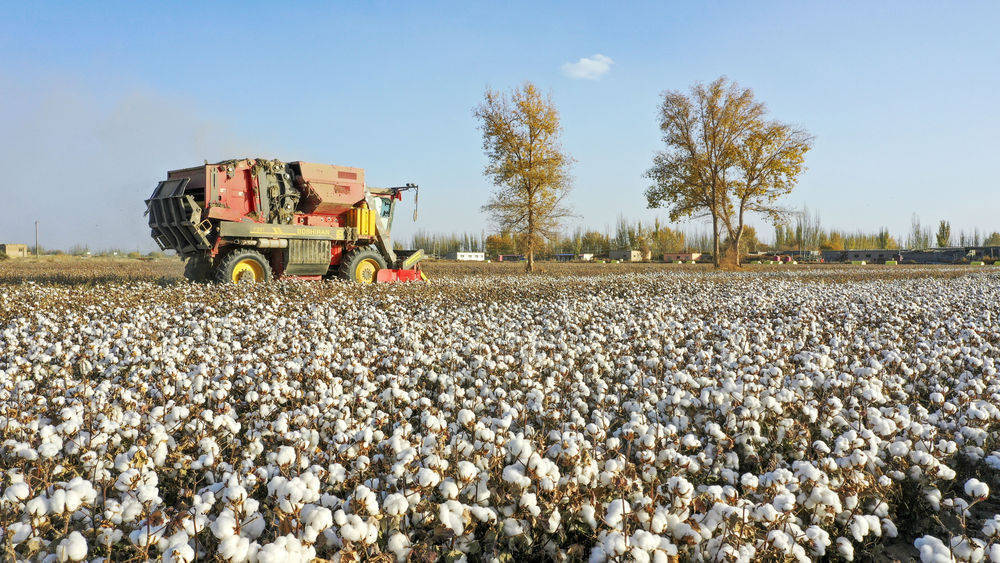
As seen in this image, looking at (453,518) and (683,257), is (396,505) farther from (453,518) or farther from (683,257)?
(683,257)

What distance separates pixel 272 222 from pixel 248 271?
1.31 m

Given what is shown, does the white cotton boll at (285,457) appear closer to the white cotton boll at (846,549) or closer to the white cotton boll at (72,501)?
the white cotton boll at (72,501)

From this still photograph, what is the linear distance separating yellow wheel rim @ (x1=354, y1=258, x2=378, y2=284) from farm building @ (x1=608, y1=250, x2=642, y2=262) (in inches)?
2378

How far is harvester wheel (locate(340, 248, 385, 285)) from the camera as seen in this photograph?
14.8m

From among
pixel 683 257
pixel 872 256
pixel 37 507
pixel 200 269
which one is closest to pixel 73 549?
pixel 37 507

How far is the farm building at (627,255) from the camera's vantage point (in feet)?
244

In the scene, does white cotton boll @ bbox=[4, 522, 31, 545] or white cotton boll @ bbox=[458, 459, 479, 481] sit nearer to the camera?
white cotton boll @ bbox=[4, 522, 31, 545]

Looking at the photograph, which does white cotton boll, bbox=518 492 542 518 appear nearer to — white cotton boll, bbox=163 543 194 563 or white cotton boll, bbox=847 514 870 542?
white cotton boll, bbox=163 543 194 563

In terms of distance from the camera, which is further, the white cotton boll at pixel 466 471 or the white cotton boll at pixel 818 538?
the white cotton boll at pixel 466 471

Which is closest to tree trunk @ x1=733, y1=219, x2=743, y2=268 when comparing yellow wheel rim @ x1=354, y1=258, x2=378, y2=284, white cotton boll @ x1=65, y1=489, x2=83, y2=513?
yellow wheel rim @ x1=354, y1=258, x2=378, y2=284

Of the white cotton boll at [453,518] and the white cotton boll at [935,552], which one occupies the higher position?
the white cotton boll at [453,518]

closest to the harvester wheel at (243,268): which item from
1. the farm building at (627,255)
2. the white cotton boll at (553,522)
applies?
the white cotton boll at (553,522)

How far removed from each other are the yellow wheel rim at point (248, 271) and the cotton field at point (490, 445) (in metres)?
4.77

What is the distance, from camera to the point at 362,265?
15.3 m
